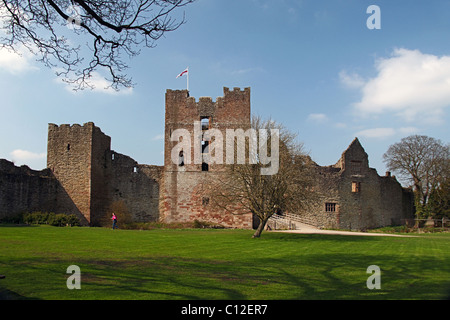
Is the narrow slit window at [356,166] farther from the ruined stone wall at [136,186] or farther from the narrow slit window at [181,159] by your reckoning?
the ruined stone wall at [136,186]

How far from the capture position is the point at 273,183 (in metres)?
20.3

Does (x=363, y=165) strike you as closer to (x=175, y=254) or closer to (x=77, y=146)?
(x=77, y=146)

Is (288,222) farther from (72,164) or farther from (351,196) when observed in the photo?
(72,164)

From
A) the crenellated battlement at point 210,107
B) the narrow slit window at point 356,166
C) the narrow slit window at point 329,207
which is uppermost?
the crenellated battlement at point 210,107

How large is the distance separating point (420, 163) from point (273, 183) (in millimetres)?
27884

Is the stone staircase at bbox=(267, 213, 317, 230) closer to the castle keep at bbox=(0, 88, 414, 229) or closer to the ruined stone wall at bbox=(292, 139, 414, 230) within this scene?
the ruined stone wall at bbox=(292, 139, 414, 230)

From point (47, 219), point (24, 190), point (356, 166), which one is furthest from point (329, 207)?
point (24, 190)

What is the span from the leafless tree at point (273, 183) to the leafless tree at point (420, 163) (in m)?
24.9

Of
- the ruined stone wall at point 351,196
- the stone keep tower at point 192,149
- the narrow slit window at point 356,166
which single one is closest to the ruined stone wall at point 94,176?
the stone keep tower at point 192,149

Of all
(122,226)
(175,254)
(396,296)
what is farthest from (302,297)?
(122,226)

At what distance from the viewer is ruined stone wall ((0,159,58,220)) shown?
84.1ft

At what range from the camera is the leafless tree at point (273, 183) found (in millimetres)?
20062

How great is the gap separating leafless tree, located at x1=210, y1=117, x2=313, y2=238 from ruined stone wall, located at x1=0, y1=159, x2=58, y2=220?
1455 cm
